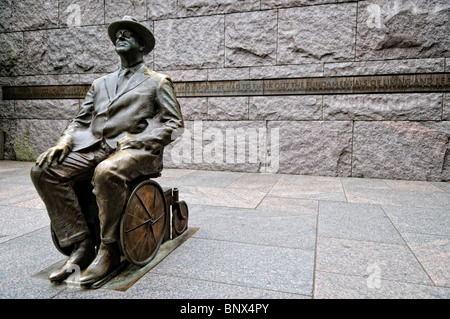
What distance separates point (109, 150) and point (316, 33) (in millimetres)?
5221

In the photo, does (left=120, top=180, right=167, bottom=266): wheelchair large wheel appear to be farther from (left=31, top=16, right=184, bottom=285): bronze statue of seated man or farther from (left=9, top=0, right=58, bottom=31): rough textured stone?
(left=9, top=0, right=58, bottom=31): rough textured stone

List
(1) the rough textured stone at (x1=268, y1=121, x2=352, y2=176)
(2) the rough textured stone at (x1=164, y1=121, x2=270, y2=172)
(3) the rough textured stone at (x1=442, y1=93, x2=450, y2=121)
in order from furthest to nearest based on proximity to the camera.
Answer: (2) the rough textured stone at (x1=164, y1=121, x2=270, y2=172) < (1) the rough textured stone at (x1=268, y1=121, x2=352, y2=176) < (3) the rough textured stone at (x1=442, y1=93, x2=450, y2=121)

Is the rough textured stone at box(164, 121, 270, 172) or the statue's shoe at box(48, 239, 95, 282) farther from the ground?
the rough textured stone at box(164, 121, 270, 172)

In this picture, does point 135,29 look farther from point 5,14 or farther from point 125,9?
point 5,14

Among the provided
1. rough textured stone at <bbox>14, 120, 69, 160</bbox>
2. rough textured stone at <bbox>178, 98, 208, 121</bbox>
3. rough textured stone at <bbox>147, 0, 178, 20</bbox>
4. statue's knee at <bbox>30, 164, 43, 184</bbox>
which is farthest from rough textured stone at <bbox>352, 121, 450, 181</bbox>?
rough textured stone at <bbox>14, 120, 69, 160</bbox>

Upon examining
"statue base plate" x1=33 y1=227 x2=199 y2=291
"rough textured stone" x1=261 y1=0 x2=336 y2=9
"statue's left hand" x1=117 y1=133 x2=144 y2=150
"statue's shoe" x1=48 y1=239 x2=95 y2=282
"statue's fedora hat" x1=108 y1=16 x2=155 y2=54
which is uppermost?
"rough textured stone" x1=261 y1=0 x2=336 y2=9

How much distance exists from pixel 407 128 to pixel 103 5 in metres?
6.92

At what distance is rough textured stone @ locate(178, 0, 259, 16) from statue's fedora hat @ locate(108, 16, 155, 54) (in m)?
4.53

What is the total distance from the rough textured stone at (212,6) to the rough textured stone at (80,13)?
198cm

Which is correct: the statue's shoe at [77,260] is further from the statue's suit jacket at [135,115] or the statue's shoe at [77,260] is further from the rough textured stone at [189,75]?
the rough textured stone at [189,75]

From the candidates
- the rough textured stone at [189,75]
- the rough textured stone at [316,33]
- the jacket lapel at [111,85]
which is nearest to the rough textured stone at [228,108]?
the rough textured stone at [189,75]

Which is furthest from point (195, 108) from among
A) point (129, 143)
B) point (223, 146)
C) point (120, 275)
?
point (120, 275)

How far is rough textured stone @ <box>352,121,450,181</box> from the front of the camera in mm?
5848

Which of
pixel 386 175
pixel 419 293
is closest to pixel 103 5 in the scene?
pixel 386 175
